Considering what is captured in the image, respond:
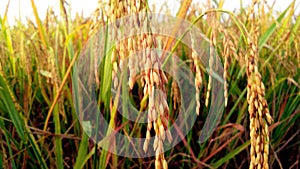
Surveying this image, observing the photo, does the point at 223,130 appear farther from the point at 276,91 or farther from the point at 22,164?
the point at 22,164

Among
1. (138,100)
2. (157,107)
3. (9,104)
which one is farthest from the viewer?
(138,100)

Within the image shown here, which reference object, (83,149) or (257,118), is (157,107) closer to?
(257,118)

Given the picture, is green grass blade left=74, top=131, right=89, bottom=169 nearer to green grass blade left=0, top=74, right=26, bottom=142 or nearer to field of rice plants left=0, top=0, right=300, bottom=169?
field of rice plants left=0, top=0, right=300, bottom=169

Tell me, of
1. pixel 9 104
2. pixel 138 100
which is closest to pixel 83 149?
pixel 9 104

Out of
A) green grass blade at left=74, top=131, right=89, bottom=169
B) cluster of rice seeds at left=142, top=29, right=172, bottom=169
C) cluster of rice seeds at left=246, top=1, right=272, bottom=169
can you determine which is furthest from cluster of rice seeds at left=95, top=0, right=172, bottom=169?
green grass blade at left=74, top=131, right=89, bottom=169

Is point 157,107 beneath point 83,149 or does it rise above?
above

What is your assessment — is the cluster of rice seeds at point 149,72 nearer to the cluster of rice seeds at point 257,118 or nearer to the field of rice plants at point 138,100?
the field of rice plants at point 138,100

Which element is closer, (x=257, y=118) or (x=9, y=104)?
(x=257, y=118)

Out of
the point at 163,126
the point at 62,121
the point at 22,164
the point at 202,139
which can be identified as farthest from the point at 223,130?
the point at 163,126
